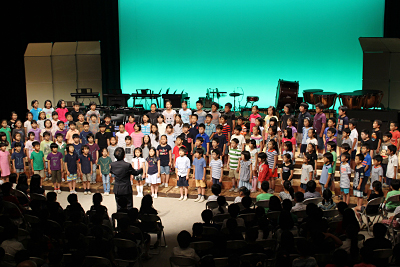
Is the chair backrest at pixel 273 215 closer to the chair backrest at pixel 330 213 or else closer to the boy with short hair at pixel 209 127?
the chair backrest at pixel 330 213

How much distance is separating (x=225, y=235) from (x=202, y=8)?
13.7m

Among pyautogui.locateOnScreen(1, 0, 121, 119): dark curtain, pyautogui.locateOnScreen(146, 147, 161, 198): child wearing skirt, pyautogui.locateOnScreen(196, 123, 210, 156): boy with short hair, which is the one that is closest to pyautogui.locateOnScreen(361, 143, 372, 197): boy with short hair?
pyautogui.locateOnScreen(196, 123, 210, 156): boy with short hair

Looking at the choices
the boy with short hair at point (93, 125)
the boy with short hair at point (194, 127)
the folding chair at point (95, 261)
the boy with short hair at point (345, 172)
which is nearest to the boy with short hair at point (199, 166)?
the boy with short hair at point (194, 127)

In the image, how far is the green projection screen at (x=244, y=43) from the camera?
51.8 feet

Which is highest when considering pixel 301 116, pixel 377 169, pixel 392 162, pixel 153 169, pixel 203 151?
pixel 301 116

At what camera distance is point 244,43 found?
16.7 meters

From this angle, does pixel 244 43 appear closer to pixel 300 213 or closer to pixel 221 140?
pixel 221 140

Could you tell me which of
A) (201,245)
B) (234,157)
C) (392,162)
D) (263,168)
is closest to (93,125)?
(234,157)

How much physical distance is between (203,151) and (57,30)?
1169 centimetres

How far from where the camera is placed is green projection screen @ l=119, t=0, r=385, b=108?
15.8m

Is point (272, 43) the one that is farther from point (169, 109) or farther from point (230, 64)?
point (169, 109)

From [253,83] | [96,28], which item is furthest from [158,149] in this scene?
[96,28]

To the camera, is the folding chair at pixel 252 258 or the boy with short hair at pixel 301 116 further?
the boy with short hair at pixel 301 116

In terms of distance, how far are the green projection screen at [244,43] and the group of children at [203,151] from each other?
6.96 m
